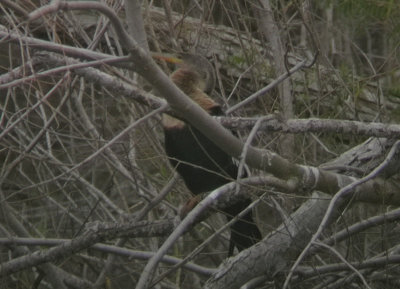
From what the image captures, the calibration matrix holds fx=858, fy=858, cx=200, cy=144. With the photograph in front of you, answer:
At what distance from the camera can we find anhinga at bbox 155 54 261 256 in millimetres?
4180

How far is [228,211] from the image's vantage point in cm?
429

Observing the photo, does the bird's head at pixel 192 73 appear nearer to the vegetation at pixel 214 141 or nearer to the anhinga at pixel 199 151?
the anhinga at pixel 199 151

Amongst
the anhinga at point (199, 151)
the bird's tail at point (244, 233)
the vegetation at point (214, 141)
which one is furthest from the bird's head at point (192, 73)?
the bird's tail at point (244, 233)

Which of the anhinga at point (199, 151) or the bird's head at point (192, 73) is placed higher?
the bird's head at point (192, 73)

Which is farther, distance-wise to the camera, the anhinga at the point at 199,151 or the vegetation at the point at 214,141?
the anhinga at the point at 199,151

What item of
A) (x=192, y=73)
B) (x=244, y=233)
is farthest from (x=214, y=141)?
(x=192, y=73)

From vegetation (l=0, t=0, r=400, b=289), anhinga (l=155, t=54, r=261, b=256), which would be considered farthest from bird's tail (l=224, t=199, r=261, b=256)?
vegetation (l=0, t=0, r=400, b=289)

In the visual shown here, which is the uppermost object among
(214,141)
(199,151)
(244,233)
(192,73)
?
(214,141)

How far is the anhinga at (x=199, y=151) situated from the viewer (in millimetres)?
4180

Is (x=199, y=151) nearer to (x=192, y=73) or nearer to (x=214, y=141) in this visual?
(x=192, y=73)

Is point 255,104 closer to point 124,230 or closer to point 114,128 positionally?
point 114,128

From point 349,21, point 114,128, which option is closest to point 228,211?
point 114,128

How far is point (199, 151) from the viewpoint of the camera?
428cm

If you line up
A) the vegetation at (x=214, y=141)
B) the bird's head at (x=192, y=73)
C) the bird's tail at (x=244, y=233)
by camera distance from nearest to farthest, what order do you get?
the vegetation at (x=214, y=141) < the bird's tail at (x=244, y=233) < the bird's head at (x=192, y=73)
